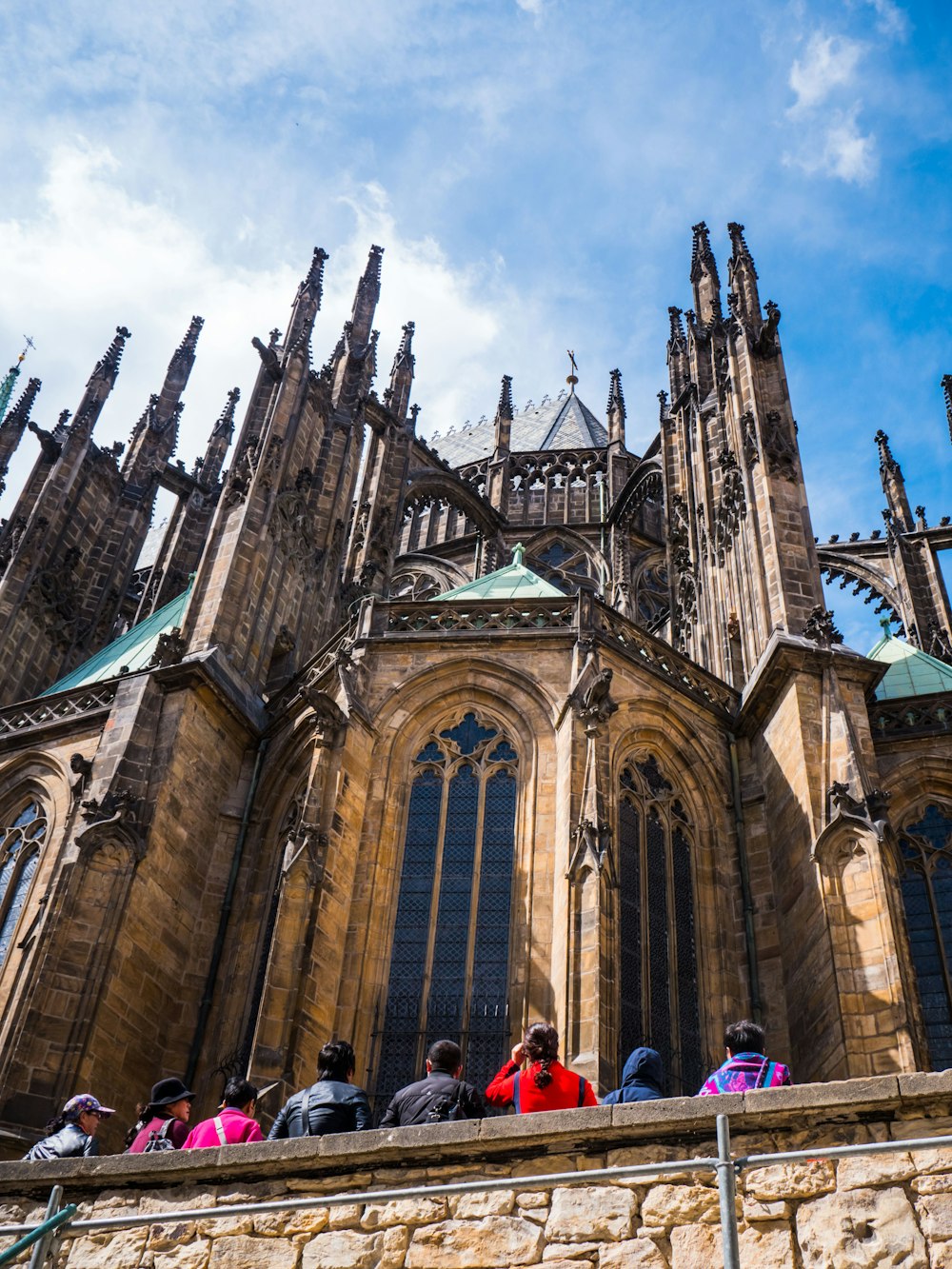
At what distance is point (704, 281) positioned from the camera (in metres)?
28.0

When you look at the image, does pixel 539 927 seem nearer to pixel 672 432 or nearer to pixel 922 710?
pixel 922 710

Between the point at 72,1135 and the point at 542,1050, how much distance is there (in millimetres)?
2952

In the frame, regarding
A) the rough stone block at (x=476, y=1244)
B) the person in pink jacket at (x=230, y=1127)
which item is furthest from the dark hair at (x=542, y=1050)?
the person in pink jacket at (x=230, y=1127)

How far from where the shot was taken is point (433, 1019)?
1477 centimetres

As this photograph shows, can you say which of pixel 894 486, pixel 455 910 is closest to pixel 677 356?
pixel 894 486

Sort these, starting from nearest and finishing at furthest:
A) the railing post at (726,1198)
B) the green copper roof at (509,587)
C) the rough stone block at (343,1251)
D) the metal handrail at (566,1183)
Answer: the railing post at (726,1198) → the metal handrail at (566,1183) → the rough stone block at (343,1251) → the green copper roof at (509,587)

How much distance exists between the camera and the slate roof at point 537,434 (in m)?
39.9

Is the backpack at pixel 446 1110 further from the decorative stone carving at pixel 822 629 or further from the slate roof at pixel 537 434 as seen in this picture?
the slate roof at pixel 537 434

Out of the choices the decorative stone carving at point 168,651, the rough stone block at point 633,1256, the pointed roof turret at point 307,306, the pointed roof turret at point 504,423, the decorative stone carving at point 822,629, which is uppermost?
the pointed roof turret at point 504,423

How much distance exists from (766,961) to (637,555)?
17.4 meters

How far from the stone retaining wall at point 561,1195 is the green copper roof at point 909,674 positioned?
44.6ft

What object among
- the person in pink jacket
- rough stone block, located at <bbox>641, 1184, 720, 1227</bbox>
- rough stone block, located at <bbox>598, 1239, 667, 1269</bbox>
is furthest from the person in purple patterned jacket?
the person in pink jacket

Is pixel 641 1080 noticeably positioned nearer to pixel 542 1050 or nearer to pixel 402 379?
pixel 542 1050

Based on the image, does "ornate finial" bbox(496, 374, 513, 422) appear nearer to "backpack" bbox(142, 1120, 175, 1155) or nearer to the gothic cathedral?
the gothic cathedral
